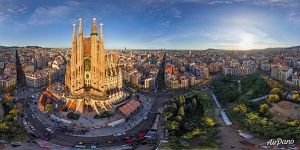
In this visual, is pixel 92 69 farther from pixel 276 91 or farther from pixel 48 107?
pixel 276 91

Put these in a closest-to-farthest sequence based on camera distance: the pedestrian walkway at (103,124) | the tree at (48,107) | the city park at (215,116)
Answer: the city park at (215,116) → the pedestrian walkway at (103,124) → the tree at (48,107)

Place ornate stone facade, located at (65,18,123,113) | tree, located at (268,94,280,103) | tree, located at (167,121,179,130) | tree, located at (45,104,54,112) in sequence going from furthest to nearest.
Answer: ornate stone facade, located at (65,18,123,113) → tree, located at (268,94,280,103) → tree, located at (45,104,54,112) → tree, located at (167,121,179,130)

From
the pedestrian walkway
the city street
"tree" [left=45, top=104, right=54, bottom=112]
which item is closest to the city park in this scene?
"tree" [left=45, top=104, right=54, bottom=112]

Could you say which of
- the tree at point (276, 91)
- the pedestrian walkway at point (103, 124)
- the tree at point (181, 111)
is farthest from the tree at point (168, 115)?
the tree at point (276, 91)

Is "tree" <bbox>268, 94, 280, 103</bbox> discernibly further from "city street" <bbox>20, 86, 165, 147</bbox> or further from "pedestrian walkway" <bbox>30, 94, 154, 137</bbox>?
"pedestrian walkway" <bbox>30, 94, 154, 137</bbox>

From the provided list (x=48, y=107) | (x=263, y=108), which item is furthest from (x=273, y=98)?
(x=48, y=107)

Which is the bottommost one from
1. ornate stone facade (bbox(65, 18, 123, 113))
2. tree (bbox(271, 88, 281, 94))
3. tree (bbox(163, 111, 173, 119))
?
tree (bbox(163, 111, 173, 119))

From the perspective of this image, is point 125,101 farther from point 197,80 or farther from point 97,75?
point 197,80

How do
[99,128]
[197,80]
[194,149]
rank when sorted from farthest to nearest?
[197,80], [99,128], [194,149]

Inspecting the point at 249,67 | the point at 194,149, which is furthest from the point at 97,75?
the point at 249,67

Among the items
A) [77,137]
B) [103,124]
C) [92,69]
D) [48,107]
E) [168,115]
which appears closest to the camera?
[77,137]

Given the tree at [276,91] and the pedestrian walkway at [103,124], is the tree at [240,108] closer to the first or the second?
the tree at [276,91]
